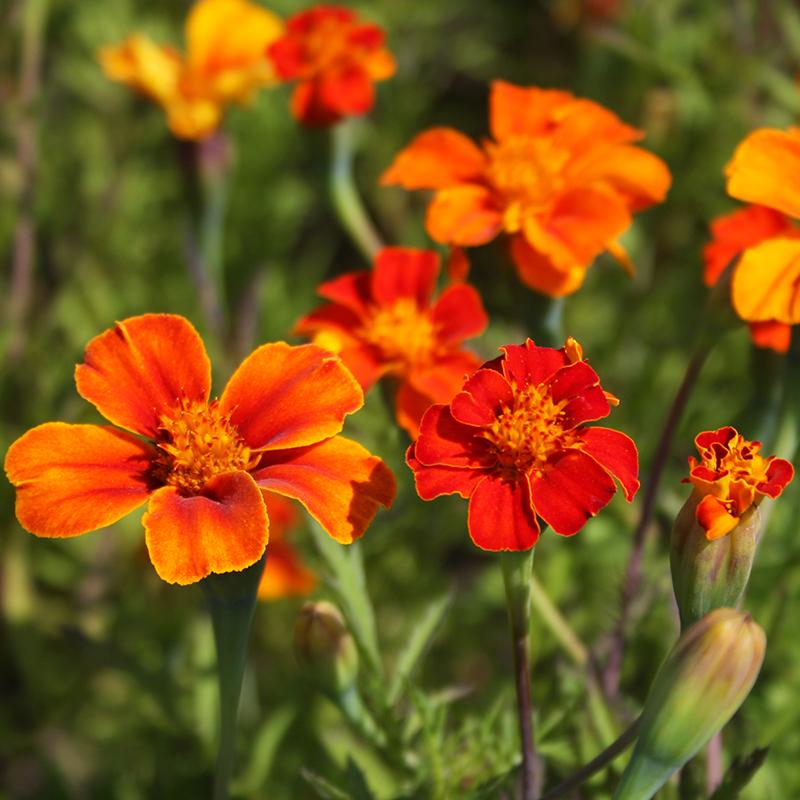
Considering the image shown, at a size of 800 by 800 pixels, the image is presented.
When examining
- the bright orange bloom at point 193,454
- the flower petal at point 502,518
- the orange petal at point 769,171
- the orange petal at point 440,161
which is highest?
the orange petal at point 769,171

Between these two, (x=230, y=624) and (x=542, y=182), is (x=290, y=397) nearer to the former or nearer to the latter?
(x=230, y=624)

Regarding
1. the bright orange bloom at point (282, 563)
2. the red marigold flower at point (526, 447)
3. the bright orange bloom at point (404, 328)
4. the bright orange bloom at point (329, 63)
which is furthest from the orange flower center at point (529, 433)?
the bright orange bloom at point (282, 563)

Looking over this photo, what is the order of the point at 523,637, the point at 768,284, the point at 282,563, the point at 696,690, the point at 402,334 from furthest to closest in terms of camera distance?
the point at 282,563 < the point at 402,334 < the point at 768,284 < the point at 523,637 < the point at 696,690

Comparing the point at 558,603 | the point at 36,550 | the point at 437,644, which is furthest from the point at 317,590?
the point at 36,550

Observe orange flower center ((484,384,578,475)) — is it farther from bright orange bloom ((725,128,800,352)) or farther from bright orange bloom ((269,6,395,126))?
bright orange bloom ((269,6,395,126))

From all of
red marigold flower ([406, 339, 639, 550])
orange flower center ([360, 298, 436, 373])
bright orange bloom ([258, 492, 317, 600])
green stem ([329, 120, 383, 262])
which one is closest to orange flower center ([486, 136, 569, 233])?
orange flower center ([360, 298, 436, 373])

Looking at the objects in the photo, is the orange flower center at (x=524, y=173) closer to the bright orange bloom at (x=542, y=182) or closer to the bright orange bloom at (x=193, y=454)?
the bright orange bloom at (x=542, y=182)

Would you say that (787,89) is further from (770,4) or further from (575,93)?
(575,93)

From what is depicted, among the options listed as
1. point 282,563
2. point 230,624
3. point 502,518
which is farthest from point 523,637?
point 282,563
